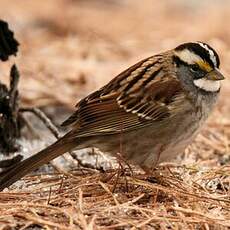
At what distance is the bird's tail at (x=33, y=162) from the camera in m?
4.89

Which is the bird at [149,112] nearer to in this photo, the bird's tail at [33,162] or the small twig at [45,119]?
the bird's tail at [33,162]

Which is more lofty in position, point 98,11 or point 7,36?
point 98,11

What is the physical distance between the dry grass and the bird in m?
0.17

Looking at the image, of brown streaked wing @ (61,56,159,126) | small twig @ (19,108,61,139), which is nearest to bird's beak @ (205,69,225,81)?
brown streaked wing @ (61,56,159,126)

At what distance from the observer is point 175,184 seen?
4836mm

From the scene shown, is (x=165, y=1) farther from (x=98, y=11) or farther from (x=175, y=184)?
(x=175, y=184)

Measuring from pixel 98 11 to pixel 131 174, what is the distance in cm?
542

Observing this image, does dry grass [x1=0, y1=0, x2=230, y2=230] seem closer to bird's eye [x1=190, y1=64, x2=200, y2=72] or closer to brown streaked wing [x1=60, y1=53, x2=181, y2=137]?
brown streaked wing [x1=60, y1=53, x2=181, y2=137]

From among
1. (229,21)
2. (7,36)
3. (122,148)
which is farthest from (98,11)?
(122,148)

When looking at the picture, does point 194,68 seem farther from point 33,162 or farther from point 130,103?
point 33,162

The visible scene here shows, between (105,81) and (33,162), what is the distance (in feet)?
9.26

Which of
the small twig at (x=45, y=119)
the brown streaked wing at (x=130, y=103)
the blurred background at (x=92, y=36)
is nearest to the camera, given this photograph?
the brown streaked wing at (x=130, y=103)

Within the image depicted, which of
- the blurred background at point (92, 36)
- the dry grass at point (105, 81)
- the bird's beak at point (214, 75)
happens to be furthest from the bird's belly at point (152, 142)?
the blurred background at point (92, 36)

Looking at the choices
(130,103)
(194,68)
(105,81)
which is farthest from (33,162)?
(105,81)
